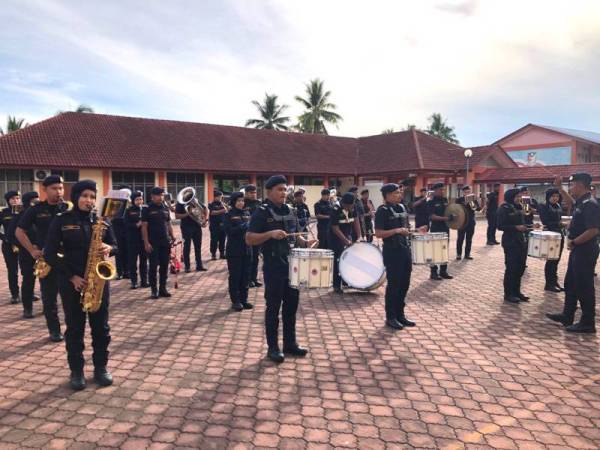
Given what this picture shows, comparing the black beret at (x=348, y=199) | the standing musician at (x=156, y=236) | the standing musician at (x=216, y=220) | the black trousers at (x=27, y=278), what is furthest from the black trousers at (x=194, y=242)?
the black beret at (x=348, y=199)

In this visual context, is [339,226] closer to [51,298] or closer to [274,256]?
[274,256]

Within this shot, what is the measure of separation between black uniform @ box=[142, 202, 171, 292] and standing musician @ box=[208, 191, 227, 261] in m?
2.83

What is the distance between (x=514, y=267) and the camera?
7.27m

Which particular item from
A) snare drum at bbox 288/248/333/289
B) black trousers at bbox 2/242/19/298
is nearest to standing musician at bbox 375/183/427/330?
snare drum at bbox 288/248/333/289

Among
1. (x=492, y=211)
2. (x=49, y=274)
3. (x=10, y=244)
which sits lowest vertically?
(x=49, y=274)

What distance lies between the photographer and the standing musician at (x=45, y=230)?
5055 mm

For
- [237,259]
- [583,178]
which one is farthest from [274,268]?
[583,178]

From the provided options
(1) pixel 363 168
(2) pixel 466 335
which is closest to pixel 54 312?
(2) pixel 466 335

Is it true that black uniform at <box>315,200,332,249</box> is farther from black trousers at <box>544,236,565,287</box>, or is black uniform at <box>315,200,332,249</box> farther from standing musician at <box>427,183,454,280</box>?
black trousers at <box>544,236,565,287</box>

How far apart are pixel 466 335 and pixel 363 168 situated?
2647cm

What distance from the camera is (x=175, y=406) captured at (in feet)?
12.3

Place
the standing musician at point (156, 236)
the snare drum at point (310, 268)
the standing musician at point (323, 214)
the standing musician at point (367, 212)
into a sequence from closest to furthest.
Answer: the snare drum at point (310, 268) < the standing musician at point (156, 236) < the standing musician at point (323, 214) < the standing musician at point (367, 212)

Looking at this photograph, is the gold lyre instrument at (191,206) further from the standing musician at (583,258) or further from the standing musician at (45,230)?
the standing musician at (583,258)

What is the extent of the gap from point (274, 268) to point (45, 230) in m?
3.11
